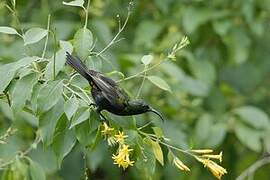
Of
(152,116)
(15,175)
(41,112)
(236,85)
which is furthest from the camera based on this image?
(236,85)

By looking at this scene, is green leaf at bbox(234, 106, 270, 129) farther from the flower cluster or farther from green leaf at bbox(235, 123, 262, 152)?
A: the flower cluster

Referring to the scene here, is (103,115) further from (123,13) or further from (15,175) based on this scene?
(123,13)

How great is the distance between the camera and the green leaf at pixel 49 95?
1.89m

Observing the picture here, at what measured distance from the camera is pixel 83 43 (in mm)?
2004

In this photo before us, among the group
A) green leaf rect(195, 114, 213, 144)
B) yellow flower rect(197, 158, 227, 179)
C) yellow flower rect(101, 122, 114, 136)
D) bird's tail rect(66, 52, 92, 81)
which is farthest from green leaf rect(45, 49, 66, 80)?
green leaf rect(195, 114, 213, 144)

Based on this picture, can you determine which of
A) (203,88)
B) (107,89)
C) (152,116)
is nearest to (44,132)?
(107,89)

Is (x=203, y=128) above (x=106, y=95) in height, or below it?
below

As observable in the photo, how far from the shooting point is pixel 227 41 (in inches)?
168

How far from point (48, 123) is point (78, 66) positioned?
0.16m

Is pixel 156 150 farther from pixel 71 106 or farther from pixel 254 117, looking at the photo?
pixel 254 117

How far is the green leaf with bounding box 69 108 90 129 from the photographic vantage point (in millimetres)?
1888

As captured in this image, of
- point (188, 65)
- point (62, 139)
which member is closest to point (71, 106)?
point (62, 139)

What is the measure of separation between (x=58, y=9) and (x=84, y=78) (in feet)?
7.82

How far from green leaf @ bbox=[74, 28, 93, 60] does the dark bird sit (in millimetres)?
48
